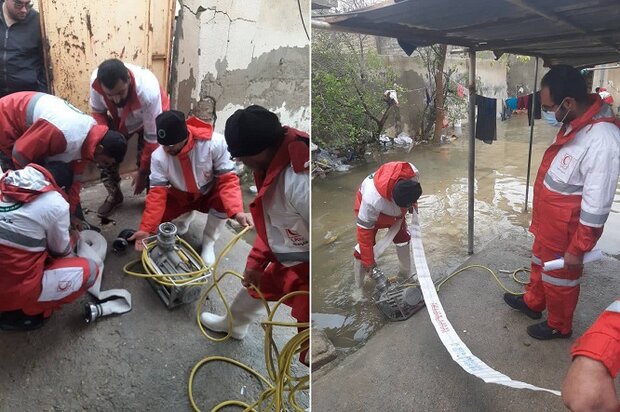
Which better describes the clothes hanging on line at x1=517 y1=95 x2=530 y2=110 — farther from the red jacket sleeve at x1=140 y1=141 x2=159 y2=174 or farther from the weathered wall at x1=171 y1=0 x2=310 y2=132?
the red jacket sleeve at x1=140 y1=141 x2=159 y2=174

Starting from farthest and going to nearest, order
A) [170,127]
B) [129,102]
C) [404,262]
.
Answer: [404,262], [129,102], [170,127]

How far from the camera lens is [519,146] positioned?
9.44 metres

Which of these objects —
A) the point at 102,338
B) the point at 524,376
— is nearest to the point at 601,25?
the point at 524,376

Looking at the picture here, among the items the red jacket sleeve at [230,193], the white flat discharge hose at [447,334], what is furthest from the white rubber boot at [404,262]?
the red jacket sleeve at [230,193]

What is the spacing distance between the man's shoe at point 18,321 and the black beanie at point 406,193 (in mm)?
2198

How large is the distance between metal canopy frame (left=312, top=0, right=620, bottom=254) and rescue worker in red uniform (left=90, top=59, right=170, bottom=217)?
1.58 m

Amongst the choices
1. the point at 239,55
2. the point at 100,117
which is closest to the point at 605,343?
the point at 100,117

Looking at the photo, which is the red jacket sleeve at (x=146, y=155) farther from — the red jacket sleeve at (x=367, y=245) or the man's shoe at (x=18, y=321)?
the red jacket sleeve at (x=367, y=245)

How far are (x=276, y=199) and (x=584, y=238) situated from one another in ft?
5.32

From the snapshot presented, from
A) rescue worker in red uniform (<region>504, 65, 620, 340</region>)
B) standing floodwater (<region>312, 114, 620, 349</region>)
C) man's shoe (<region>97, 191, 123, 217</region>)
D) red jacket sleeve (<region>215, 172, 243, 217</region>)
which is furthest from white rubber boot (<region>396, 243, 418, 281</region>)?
man's shoe (<region>97, 191, 123, 217</region>)

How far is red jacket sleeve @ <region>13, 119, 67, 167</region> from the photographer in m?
→ 2.67

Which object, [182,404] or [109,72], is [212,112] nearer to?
[109,72]

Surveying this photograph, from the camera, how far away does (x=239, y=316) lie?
2.49 m

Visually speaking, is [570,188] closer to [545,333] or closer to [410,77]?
[545,333]
